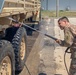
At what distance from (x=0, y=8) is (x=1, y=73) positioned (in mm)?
1218

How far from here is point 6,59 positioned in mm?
4582

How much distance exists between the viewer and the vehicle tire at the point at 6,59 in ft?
14.2

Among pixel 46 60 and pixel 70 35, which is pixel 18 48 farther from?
pixel 46 60

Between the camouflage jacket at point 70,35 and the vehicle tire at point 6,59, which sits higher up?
the camouflage jacket at point 70,35

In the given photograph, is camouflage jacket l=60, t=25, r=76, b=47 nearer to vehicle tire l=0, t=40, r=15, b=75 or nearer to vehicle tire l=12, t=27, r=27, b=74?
vehicle tire l=0, t=40, r=15, b=75

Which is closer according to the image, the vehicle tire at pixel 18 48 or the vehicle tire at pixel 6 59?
the vehicle tire at pixel 6 59

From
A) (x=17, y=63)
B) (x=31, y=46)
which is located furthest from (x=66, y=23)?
(x=31, y=46)

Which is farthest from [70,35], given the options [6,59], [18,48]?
[18,48]

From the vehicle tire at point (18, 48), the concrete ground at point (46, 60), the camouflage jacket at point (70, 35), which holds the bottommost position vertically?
the concrete ground at point (46, 60)

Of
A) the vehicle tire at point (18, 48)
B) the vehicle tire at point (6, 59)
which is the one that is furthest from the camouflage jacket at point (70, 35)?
the vehicle tire at point (18, 48)

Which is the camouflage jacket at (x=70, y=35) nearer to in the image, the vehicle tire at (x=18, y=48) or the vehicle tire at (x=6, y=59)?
the vehicle tire at (x=6, y=59)

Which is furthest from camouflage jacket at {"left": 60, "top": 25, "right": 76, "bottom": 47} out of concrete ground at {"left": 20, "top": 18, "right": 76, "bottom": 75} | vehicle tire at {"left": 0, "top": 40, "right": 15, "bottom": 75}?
concrete ground at {"left": 20, "top": 18, "right": 76, "bottom": 75}

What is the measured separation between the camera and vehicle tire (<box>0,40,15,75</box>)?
432cm

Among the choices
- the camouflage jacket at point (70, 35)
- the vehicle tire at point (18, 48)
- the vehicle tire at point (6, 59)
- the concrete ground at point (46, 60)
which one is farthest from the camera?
the concrete ground at point (46, 60)
